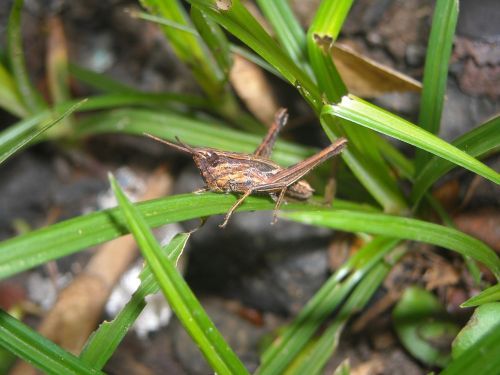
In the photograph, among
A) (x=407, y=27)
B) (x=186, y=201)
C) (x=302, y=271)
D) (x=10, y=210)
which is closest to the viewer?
(x=186, y=201)

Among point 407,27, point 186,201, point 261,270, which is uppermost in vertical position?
point 407,27

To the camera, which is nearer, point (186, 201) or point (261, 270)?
point (186, 201)

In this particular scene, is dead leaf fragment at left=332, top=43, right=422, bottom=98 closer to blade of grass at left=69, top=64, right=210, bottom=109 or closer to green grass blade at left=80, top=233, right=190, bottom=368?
blade of grass at left=69, top=64, right=210, bottom=109

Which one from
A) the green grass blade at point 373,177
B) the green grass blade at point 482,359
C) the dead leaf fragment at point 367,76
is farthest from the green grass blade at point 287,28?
the green grass blade at point 482,359

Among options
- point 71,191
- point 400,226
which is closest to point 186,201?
point 400,226

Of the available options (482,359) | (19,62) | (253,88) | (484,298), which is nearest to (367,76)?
(253,88)

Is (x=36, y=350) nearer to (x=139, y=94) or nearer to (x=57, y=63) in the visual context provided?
(x=139, y=94)

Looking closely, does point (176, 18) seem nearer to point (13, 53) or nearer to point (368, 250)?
point (13, 53)
